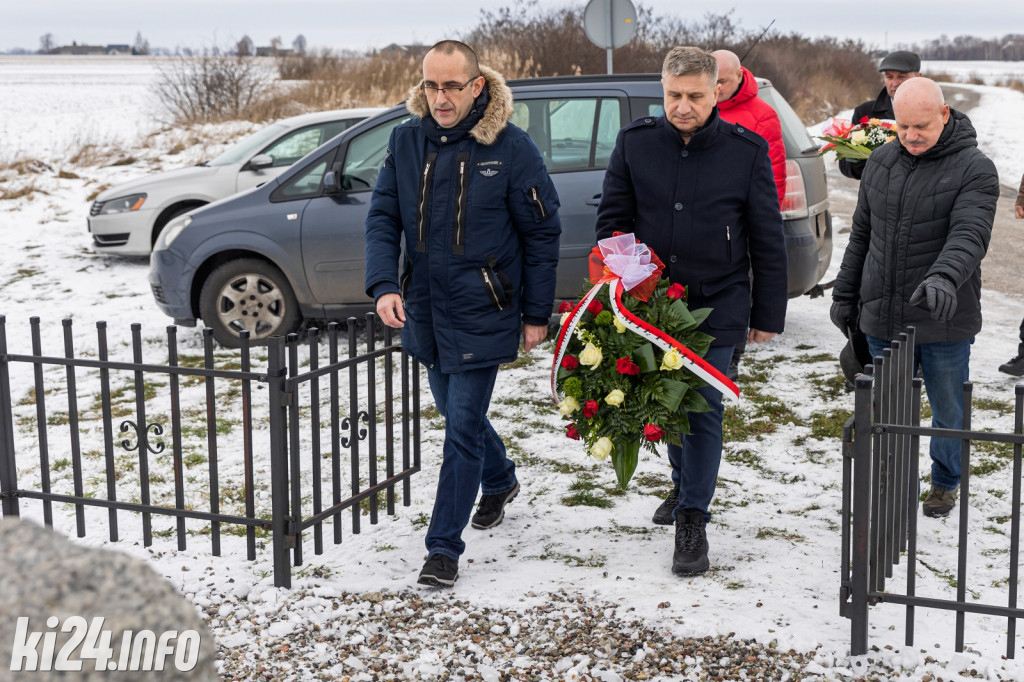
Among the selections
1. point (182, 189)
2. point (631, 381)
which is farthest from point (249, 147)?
point (631, 381)

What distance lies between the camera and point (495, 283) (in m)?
3.86

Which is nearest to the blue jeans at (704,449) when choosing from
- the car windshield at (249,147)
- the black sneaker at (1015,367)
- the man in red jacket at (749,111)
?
the man in red jacket at (749,111)

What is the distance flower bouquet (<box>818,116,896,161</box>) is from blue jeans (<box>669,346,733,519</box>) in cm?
202

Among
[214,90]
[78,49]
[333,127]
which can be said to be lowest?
[333,127]

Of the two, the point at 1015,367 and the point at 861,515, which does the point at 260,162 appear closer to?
the point at 1015,367

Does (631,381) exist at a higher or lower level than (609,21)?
lower

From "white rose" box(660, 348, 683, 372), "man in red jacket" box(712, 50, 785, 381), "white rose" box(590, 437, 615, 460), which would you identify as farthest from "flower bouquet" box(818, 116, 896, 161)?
"white rose" box(590, 437, 615, 460)

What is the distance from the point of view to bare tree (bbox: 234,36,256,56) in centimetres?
2299

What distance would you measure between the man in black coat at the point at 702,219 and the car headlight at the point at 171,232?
15.2 feet

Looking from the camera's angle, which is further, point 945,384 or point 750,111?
point 750,111

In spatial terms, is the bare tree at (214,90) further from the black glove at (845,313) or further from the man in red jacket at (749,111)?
the black glove at (845,313)

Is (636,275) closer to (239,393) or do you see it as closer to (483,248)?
(483,248)

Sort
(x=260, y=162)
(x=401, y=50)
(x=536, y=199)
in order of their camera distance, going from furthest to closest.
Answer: (x=401, y=50), (x=260, y=162), (x=536, y=199)

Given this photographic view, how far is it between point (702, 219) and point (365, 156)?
13.5 ft
